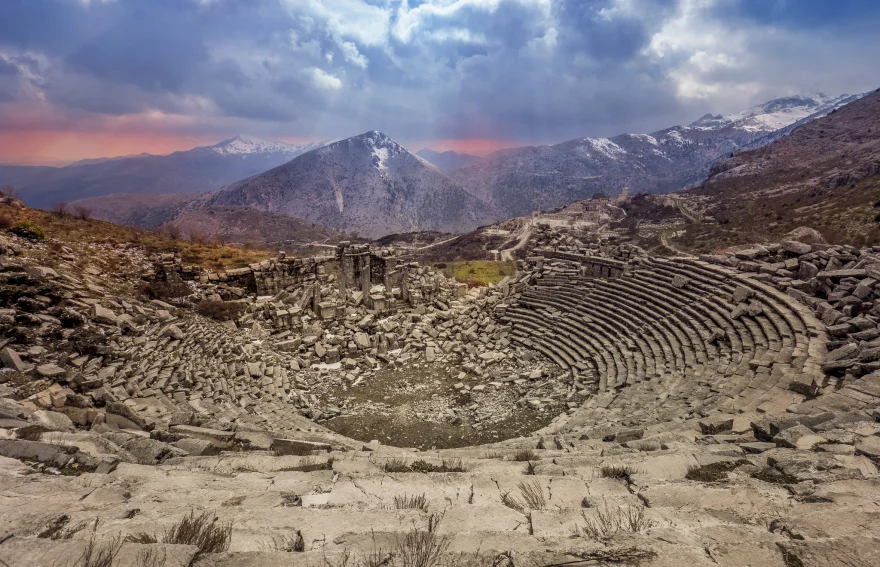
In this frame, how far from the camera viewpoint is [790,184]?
→ 64938 millimetres

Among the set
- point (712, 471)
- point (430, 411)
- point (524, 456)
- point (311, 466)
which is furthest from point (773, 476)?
point (430, 411)

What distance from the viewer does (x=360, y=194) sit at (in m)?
140

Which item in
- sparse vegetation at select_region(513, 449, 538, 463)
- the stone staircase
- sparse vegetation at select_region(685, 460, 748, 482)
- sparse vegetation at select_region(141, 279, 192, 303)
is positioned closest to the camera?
sparse vegetation at select_region(685, 460, 748, 482)

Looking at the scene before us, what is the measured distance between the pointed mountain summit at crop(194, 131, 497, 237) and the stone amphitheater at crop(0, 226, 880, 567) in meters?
101

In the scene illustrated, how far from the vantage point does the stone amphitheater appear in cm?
319

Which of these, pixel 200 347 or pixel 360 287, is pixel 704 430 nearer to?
pixel 200 347

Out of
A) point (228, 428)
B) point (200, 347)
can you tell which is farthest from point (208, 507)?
point (200, 347)

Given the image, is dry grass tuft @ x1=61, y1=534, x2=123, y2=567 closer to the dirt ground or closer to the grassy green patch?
the dirt ground

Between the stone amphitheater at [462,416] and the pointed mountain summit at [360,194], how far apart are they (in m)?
101

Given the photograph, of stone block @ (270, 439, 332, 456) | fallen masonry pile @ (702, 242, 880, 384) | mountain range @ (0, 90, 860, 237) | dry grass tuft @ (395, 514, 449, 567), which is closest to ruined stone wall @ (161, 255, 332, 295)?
stone block @ (270, 439, 332, 456)

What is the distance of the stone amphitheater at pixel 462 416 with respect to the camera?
10.5 ft

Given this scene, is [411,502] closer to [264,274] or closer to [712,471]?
[712,471]

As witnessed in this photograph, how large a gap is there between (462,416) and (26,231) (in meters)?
20.2

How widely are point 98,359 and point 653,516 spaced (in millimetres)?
12623
